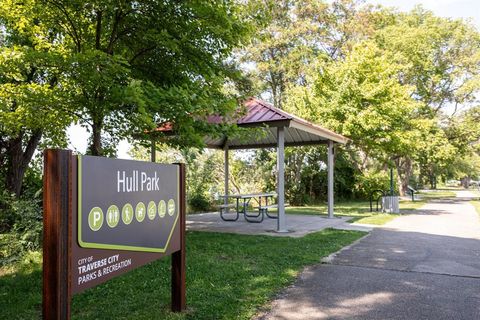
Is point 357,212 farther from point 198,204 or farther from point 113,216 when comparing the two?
point 113,216

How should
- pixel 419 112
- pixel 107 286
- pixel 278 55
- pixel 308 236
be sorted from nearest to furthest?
pixel 107 286 < pixel 308 236 < pixel 278 55 < pixel 419 112

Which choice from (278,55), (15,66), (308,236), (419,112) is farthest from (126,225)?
(419,112)

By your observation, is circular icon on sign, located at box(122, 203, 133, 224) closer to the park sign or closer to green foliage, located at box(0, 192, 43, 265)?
the park sign

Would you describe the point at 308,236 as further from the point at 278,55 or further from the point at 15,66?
the point at 278,55

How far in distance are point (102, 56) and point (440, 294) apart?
5.55m

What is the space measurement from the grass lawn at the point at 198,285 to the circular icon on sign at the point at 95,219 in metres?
1.46

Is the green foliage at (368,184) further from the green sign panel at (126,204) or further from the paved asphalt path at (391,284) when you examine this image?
the green sign panel at (126,204)

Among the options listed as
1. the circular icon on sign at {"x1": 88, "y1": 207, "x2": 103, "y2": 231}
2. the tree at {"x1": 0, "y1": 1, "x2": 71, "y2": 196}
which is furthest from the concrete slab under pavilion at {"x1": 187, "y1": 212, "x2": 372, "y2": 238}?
the circular icon on sign at {"x1": 88, "y1": 207, "x2": 103, "y2": 231}

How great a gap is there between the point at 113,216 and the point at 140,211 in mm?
391

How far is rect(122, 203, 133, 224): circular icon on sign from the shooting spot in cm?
306

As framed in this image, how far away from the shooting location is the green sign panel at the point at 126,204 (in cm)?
268

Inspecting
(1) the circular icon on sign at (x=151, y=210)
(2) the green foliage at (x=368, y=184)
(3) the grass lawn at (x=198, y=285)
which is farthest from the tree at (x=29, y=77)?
(2) the green foliage at (x=368, y=184)

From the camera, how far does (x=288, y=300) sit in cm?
437

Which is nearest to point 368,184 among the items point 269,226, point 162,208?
point 269,226
